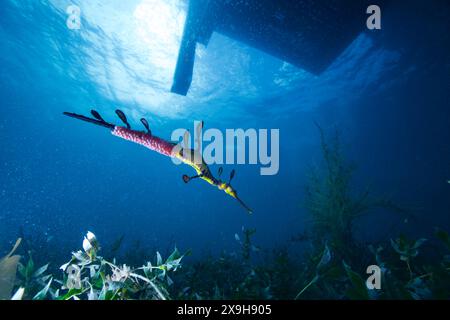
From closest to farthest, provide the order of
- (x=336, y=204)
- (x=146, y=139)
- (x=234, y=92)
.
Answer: (x=146, y=139), (x=336, y=204), (x=234, y=92)

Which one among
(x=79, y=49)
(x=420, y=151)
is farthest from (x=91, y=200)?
Result: (x=420, y=151)

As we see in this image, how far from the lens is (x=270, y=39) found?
30.6 feet

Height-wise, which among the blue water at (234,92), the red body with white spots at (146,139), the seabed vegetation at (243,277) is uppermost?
the blue water at (234,92)

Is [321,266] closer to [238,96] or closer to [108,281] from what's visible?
[108,281]

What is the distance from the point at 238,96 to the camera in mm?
21625

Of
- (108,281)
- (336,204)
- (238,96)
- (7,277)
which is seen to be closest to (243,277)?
(108,281)

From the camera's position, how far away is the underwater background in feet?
41.5

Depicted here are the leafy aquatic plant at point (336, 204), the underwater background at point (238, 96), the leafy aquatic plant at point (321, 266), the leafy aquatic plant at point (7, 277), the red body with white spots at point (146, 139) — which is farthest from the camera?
the underwater background at point (238, 96)

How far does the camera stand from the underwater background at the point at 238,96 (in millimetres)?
12656

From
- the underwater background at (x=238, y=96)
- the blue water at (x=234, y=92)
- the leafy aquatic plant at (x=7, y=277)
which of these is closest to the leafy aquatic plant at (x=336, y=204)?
the underwater background at (x=238, y=96)

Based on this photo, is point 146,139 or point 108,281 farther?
point 108,281

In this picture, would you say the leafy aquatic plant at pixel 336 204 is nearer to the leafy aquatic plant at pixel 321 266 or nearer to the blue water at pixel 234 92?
the blue water at pixel 234 92

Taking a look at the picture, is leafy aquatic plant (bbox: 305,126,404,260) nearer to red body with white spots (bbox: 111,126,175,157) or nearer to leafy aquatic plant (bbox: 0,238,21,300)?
leafy aquatic plant (bbox: 0,238,21,300)
